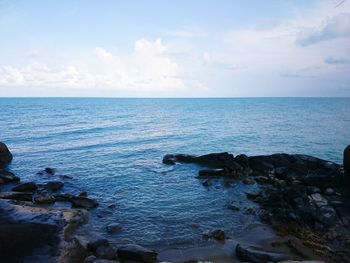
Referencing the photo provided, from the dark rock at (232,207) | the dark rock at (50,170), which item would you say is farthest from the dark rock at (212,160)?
the dark rock at (50,170)

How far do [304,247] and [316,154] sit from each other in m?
24.9

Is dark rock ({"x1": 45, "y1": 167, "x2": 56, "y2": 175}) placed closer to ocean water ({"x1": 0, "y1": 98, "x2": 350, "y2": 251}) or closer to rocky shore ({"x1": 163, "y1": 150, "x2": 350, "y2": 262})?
ocean water ({"x1": 0, "y1": 98, "x2": 350, "y2": 251})

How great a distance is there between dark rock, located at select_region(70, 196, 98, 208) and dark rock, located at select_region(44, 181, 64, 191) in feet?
10.9

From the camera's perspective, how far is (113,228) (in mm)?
15023

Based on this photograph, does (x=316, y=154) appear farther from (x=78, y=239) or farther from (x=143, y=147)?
(x=78, y=239)

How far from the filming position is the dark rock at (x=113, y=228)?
48.7ft

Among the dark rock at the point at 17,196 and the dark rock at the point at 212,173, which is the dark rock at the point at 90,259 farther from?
the dark rock at the point at 212,173

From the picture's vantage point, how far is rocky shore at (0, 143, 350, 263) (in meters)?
11.9

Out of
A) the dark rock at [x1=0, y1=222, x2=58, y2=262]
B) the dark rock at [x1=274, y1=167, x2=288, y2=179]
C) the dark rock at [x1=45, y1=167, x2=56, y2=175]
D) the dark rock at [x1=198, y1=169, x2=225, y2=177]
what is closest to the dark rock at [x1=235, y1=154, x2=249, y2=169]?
the dark rock at [x1=198, y1=169, x2=225, y2=177]

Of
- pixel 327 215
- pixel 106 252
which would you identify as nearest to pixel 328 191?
pixel 327 215

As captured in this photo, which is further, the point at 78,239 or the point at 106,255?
the point at 78,239

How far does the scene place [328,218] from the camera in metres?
15.7

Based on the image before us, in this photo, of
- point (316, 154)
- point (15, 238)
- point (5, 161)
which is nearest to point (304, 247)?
point (15, 238)

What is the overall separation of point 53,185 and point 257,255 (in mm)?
15676
